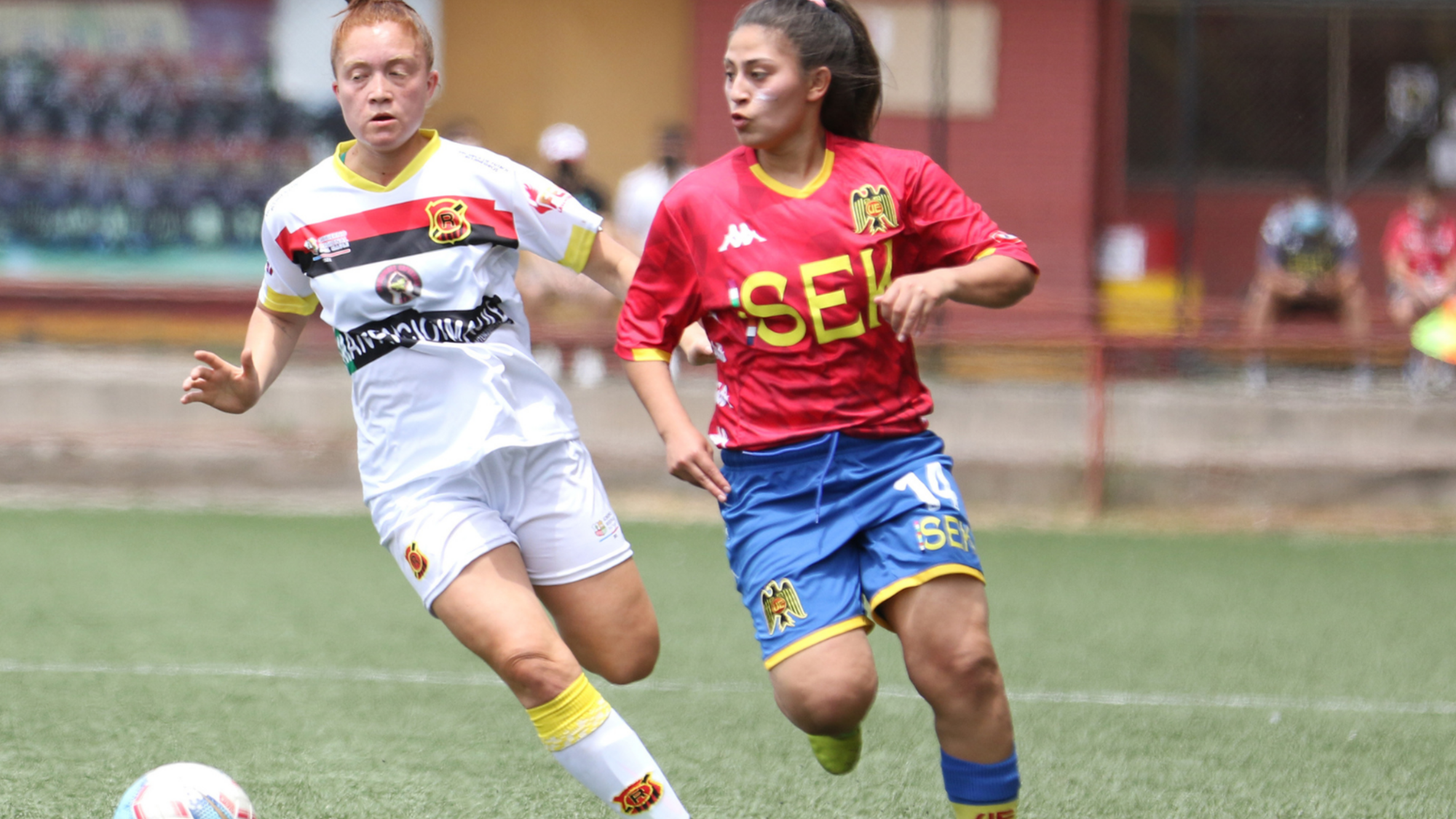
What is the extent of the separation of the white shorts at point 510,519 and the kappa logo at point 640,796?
480 mm

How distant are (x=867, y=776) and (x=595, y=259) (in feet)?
5.54

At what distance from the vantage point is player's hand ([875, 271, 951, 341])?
128 inches

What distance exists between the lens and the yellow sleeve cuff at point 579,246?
3834mm

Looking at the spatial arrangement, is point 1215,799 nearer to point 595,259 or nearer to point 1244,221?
point 595,259

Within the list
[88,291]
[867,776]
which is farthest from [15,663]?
[88,291]

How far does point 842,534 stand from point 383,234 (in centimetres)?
114

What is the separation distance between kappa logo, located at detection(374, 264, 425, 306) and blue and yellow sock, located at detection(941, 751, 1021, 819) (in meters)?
1.45

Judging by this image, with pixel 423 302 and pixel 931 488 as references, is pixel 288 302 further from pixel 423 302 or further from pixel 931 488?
pixel 931 488

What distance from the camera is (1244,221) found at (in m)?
13.3

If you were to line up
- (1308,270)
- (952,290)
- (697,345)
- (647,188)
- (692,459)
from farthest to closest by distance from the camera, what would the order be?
(1308,270)
(647,188)
(697,345)
(692,459)
(952,290)

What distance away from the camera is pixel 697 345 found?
3.69 meters

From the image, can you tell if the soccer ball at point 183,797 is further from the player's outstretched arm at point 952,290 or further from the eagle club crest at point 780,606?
the player's outstretched arm at point 952,290

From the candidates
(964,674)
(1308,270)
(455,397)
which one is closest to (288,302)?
(455,397)

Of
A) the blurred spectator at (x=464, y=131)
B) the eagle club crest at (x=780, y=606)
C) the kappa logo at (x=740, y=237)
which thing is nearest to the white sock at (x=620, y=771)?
the eagle club crest at (x=780, y=606)
